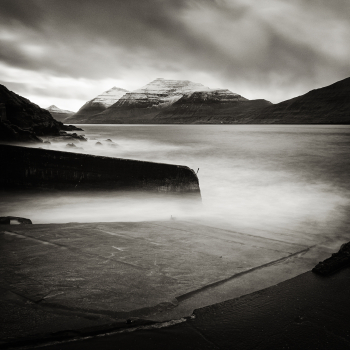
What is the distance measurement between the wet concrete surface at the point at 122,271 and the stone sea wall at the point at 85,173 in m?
2.56

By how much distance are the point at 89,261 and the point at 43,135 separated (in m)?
31.0

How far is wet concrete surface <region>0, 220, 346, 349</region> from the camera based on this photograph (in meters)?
2.11

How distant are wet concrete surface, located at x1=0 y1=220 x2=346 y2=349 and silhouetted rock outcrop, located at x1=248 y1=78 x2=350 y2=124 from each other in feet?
548

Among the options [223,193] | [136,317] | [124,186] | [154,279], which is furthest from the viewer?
[223,193]

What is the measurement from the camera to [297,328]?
85.7 inches

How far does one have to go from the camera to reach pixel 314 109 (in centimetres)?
17238

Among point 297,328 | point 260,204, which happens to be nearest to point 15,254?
point 297,328

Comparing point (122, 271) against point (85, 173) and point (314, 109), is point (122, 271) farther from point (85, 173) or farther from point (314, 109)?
point (314, 109)

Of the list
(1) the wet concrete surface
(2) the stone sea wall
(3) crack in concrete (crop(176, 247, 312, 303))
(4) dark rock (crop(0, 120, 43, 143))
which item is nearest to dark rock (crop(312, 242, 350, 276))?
(1) the wet concrete surface

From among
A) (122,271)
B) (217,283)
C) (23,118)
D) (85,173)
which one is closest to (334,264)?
(217,283)

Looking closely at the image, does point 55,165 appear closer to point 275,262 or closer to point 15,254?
point 15,254

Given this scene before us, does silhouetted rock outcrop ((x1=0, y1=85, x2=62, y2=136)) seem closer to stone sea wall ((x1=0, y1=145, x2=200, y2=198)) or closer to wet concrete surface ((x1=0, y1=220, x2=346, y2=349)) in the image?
stone sea wall ((x1=0, y1=145, x2=200, y2=198))

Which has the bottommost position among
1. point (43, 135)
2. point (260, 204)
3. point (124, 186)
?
point (260, 204)

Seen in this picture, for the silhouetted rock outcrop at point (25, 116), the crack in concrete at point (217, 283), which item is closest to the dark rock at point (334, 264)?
the crack in concrete at point (217, 283)
